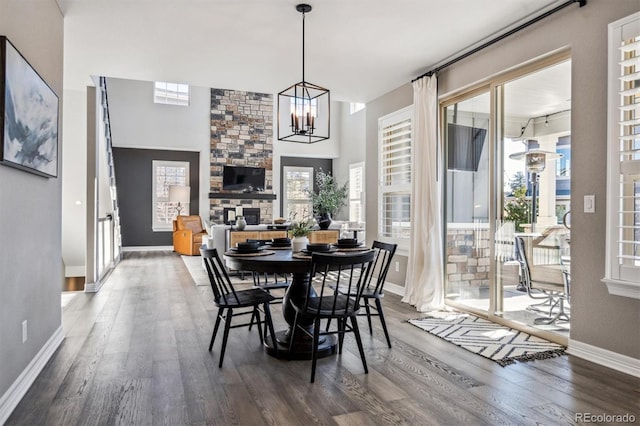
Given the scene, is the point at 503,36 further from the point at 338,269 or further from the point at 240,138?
the point at 240,138

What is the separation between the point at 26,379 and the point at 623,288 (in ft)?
12.4

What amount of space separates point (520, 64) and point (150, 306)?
4439 millimetres

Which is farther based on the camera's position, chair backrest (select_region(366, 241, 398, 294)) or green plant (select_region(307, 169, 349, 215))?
green plant (select_region(307, 169, 349, 215))

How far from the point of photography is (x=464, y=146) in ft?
14.8

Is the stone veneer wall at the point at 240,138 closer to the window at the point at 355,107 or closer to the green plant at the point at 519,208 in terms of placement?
the window at the point at 355,107

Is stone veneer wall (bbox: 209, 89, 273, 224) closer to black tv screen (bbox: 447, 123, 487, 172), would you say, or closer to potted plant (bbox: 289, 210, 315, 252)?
black tv screen (bbox: 447, 123, 487, 172)

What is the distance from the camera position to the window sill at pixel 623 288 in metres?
2.67

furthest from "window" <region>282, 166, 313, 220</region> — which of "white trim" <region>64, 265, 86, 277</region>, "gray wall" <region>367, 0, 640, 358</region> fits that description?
"gray wall" <region>367, 0, 640, 358</region>

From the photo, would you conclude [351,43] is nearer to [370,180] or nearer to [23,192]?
[370,180]

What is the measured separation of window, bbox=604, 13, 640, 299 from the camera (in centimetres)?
273

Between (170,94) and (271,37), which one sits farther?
(170,94)

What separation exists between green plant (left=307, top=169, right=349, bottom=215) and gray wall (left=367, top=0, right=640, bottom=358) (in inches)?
323

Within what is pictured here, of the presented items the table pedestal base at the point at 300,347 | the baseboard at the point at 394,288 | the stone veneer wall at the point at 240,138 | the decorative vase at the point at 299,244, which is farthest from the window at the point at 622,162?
the stone veneer wall at the point at 240,138

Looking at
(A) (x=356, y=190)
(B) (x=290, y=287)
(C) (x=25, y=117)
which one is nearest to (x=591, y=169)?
(B) (x=290, y=287)
